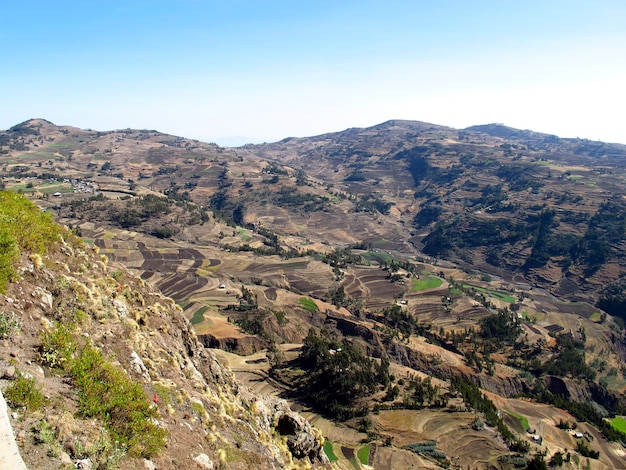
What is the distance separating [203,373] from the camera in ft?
69.5

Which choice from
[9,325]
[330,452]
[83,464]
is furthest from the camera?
[330,452]

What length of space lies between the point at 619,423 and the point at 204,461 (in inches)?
3318

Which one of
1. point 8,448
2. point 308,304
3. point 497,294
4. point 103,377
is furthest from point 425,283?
point 8,448

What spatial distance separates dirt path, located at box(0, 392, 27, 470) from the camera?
754 centimetres

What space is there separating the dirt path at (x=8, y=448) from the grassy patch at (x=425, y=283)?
107m

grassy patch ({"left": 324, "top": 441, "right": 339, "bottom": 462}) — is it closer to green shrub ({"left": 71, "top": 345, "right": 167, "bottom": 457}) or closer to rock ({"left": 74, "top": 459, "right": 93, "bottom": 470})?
green shrub ({"left": 71, "top": 345, "right": 167, "bottom": 457})

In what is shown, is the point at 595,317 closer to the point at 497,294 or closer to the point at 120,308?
the point at 497,294

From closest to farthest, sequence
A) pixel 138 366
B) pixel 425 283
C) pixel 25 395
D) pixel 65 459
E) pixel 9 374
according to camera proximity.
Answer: pixel 65 459, pixel 25 395, pixel 9 374, pixel 138 366, pixel 425 283

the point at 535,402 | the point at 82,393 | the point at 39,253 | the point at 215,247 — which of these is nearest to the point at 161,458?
the point at 82,393

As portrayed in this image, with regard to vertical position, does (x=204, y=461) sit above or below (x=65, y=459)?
below

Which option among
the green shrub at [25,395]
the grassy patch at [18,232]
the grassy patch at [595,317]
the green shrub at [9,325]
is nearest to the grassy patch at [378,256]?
the grassy patch at [595,317]

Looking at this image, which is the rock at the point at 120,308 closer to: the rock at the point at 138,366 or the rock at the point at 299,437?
the rock at the point at 138,366

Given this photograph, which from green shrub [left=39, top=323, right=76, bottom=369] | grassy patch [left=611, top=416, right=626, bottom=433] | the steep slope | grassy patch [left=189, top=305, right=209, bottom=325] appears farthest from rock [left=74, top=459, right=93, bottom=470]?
grassy patch [left=611, top=416, right=626, bottom=433]

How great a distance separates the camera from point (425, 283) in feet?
377
